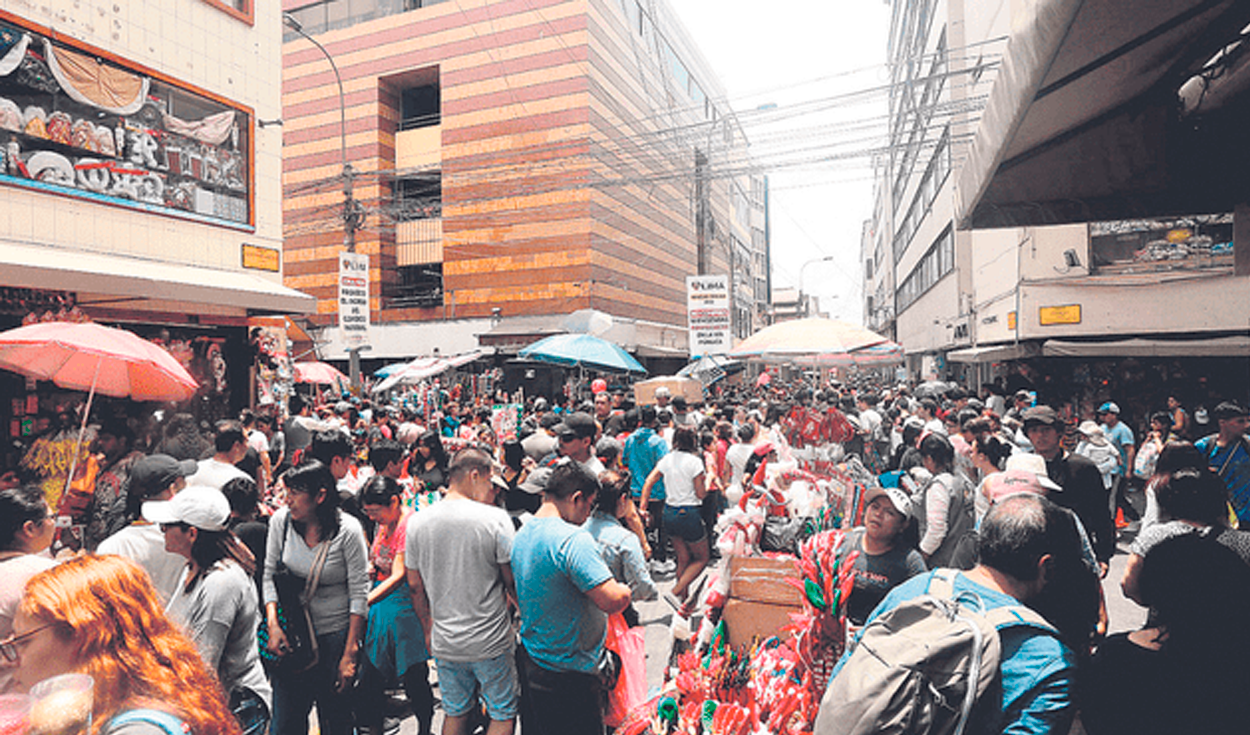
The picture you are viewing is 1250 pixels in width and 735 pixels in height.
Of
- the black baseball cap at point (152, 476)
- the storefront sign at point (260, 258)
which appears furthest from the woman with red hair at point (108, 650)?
the storefront sign at point (260, 258)

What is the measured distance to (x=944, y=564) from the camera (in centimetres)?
433

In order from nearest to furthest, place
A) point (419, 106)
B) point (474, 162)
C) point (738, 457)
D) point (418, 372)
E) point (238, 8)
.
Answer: point (738, 457), point (238, 8), point (418, 372), point (474, 162), point (419, 106)

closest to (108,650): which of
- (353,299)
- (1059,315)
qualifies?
(353,299)

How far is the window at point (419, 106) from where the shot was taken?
101 ft

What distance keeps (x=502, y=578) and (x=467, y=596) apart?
21 centimetres

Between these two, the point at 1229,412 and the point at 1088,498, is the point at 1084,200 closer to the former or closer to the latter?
the point at 1088,498

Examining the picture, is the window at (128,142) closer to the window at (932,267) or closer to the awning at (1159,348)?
the awning at (1159,348)

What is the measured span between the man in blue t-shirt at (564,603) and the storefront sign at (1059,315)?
14.2 meters

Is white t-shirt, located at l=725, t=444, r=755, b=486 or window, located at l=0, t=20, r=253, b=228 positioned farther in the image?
window, located at l=0, t=20, r=253, b=228

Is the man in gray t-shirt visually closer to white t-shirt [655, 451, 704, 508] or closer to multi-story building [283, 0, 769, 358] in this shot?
white t-shirt [655, 451, 704, 508]

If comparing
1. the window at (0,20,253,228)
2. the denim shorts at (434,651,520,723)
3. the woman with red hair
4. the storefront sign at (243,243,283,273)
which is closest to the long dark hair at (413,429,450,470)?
the denim shorts at (434,651,520,723)

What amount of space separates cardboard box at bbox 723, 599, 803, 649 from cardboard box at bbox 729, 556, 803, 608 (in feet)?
0.10

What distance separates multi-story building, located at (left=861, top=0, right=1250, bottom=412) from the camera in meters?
3.07

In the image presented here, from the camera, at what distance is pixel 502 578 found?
3.67 metres
